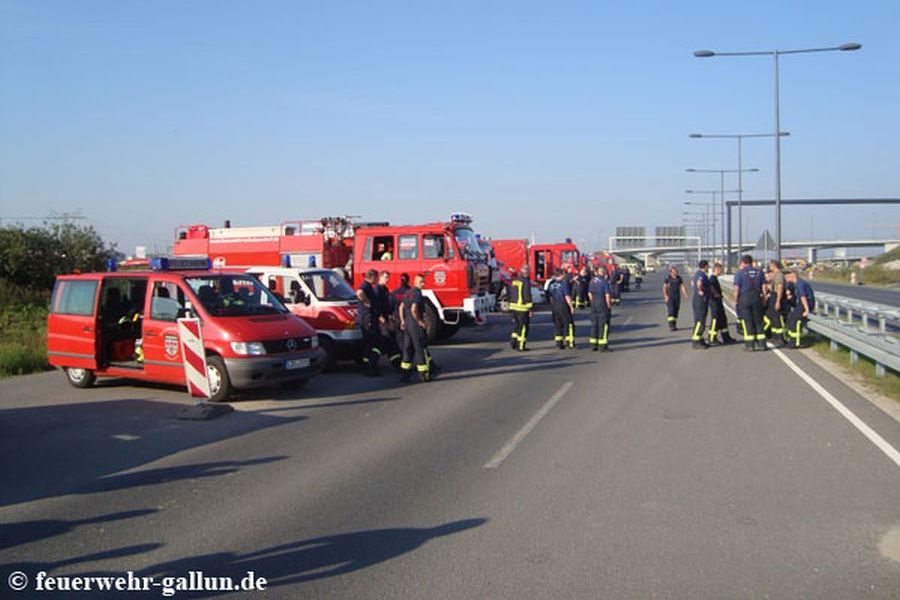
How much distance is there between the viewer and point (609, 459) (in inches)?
305

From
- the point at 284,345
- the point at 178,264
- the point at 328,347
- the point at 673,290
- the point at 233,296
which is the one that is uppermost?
the point at 178,264

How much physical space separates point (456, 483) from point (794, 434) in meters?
4.07

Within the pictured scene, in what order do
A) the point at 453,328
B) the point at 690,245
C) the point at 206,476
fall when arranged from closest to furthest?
the point at 206,476 → the point at 453,328 → the point at 690,245

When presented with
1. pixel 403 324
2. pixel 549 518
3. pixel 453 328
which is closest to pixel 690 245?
pixel 453 328

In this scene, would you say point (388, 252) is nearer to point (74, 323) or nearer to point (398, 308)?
point (398, 308)

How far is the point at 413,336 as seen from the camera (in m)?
13.3

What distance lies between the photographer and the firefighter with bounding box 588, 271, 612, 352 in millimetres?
17281

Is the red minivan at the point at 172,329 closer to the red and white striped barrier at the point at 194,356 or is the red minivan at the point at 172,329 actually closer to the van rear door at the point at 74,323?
the van rear door at the point at 74,323

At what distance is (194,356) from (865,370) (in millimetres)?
10862

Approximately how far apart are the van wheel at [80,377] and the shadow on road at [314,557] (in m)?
8.87

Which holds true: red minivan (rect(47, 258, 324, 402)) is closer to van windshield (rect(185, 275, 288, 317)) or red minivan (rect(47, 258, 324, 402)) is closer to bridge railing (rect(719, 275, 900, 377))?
van windshield (rect(185, 275, 288, 317))

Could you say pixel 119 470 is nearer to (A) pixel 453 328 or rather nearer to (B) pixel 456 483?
(B) pixel 456 483

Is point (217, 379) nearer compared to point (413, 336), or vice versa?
point (217, 379)

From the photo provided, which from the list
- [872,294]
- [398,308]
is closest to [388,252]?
[398,308]
